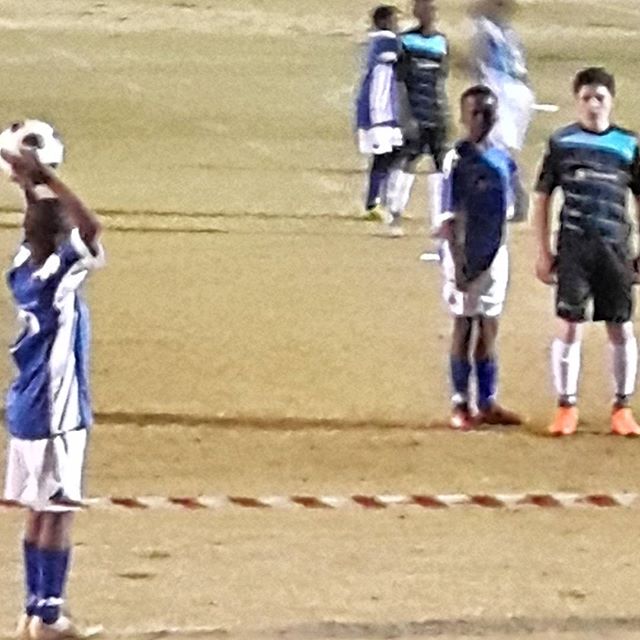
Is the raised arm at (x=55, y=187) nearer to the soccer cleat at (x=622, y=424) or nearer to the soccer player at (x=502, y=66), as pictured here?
the soccer cleat at (x=622, y=424)

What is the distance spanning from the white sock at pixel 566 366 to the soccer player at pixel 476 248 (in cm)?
35

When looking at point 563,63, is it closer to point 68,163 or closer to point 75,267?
point 68,163

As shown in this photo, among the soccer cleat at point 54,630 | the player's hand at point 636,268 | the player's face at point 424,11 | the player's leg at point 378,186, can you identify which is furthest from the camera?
the player's leg at point 378,186

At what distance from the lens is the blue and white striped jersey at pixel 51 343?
21.9 feet

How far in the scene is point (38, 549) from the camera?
269 inches

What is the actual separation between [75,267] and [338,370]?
195 inches

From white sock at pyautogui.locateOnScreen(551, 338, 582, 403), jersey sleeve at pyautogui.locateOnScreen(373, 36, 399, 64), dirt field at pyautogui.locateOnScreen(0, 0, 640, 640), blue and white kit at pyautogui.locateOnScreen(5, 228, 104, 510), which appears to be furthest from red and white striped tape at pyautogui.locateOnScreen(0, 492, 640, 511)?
jersey sleeve at pyautogui.locateOnScreen(373, 36, 399, 64)

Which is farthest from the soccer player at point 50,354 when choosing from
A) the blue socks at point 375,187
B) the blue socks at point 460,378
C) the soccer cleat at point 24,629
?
the blue socks at point 375,187

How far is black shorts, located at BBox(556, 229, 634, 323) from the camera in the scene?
987 centimetres

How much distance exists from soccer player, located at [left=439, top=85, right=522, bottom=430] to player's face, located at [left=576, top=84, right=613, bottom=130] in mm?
497

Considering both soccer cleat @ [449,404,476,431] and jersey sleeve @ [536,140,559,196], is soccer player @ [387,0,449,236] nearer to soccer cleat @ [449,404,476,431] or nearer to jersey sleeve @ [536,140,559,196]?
soccer cleat @ [449,404,476,431]

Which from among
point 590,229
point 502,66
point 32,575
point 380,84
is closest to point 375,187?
point 380,84

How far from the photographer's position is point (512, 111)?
16.6 m

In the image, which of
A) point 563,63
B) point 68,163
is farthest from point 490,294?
point 563,63
